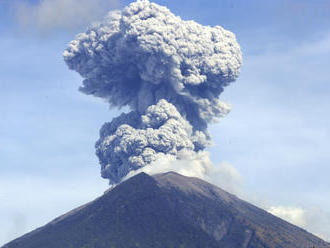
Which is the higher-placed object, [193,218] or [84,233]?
[193,218]

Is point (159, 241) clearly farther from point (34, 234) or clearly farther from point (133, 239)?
point (34, 234)

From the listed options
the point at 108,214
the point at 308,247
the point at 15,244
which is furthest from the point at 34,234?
the point at 308,247

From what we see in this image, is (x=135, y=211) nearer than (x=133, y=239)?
No

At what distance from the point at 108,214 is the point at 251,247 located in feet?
113

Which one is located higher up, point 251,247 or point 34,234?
point 251,247

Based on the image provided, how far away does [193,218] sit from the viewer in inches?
7854

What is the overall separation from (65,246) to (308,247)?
58.3 metres

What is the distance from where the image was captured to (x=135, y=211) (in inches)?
7805

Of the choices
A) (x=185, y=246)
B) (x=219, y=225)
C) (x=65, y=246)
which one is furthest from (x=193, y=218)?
(x=65, y=246)

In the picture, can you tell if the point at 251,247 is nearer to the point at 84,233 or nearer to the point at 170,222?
the point at 170,222

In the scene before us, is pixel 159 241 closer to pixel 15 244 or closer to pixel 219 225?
pixel 219 225

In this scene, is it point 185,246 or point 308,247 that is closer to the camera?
point 185,246

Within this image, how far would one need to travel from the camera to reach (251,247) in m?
190

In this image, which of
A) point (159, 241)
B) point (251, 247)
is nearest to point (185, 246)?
point (159, 241)
